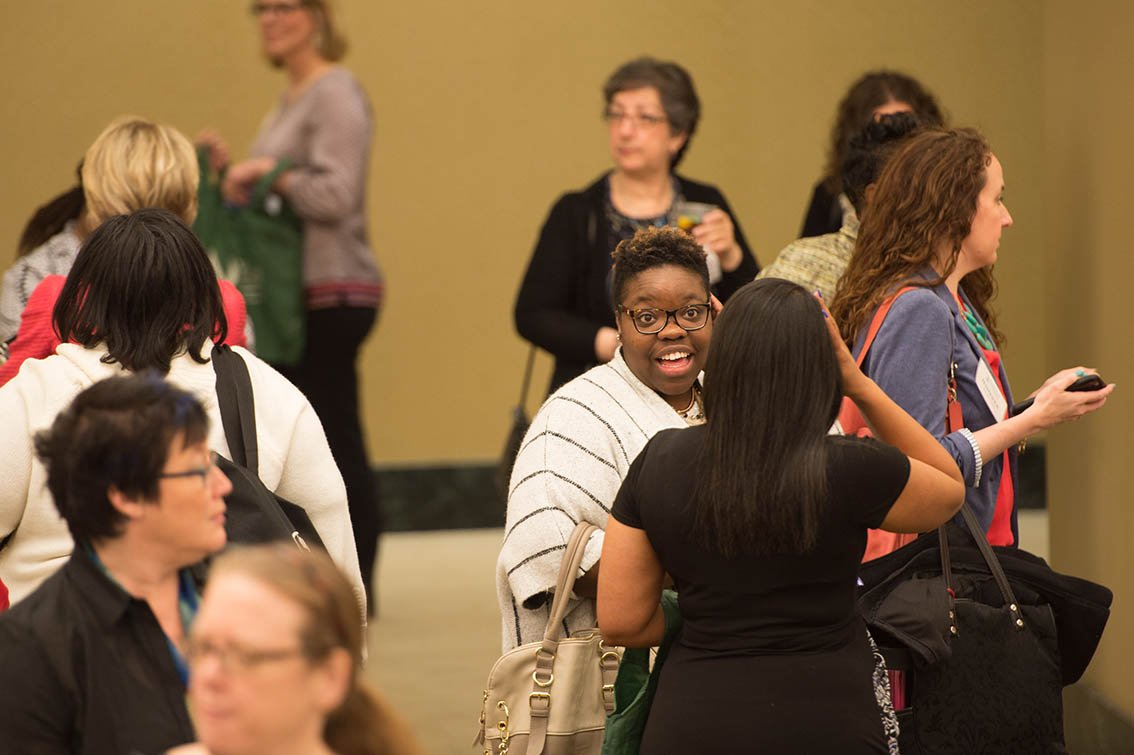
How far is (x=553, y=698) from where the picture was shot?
11.0 feet

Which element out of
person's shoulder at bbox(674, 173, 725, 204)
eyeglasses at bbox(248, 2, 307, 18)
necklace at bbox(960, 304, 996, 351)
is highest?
eyeglasses at bbox(248, 2, 307, 18)

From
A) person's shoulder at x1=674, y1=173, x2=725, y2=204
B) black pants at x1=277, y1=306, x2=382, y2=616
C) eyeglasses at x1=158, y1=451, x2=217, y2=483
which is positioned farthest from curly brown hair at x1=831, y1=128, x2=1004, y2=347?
black pants at x1=277, y1=306, x2=382, y2=616

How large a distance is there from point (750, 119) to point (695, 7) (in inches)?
25.1

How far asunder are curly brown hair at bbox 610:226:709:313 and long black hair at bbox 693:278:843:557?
753mm

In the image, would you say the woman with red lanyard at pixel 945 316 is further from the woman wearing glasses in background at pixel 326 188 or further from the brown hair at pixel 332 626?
the woman wearing glasses in background at pixel 326 188

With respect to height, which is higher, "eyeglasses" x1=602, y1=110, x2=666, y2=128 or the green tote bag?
"eyeglasses" x1=602, y1=110, x2=666, y2=128

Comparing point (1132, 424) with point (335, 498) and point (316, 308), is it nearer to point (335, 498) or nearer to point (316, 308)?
point (335, 498)

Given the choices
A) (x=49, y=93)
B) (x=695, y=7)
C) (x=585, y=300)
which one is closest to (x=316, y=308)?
(x=585, y=300)

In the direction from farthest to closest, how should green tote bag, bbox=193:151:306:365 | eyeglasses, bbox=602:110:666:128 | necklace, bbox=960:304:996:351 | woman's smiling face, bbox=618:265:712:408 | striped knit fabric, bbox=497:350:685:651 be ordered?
green tote bag, bbox=193:151:306:365 → eyeglasses, bbox=602:110:666:128 → necklace, bbox=960:304:996:351 → woman's smiling face, bbox=618:265:712:408 → striped knit fabric, bbox=497:350:685:651

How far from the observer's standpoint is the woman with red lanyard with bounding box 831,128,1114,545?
3.68 meters

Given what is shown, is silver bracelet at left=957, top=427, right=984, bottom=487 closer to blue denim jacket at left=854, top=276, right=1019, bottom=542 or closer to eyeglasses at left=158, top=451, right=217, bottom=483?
blue denim jacket at left=854, top=276, right=1019, bottom=542

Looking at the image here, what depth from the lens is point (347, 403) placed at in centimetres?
702

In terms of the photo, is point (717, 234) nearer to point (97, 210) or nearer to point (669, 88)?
point (669, 88)

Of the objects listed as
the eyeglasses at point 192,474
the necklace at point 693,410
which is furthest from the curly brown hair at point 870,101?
the eyeglasses at point 192,474
